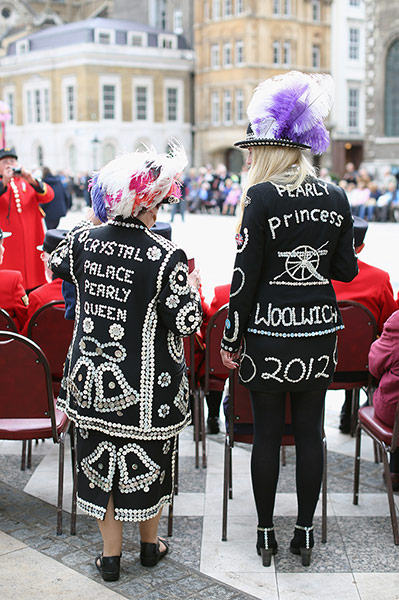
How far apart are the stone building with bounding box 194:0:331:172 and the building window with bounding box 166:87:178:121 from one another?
1.21 metres

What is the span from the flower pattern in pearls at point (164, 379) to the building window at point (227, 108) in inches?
1644

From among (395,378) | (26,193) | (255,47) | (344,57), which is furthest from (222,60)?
(395,378)

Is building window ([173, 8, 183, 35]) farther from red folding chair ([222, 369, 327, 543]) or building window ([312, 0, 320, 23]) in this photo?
red folding chair ([222, 369, 327, 543])

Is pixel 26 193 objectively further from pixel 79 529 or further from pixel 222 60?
pixel 222 60

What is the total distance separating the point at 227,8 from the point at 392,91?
13774mm

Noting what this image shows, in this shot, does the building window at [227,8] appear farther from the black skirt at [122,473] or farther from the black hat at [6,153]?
the black skirt at [122,473]

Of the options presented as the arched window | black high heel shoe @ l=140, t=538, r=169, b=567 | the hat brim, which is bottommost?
black high heel shoe @ l=140, t=538, r=169, b=567

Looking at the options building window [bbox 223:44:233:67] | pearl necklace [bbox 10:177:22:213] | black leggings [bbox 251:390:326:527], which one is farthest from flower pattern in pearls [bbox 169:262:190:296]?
building window [bbox 223:44:233:67]

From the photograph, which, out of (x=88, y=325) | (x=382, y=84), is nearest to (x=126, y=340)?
(x=88, y=325)

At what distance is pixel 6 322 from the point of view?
13.7ft

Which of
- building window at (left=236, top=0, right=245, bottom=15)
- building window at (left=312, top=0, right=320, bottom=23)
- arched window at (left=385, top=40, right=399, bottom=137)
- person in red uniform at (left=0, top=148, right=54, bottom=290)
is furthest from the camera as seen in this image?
building window at (left=312, top=0, right=320, bottom=23)

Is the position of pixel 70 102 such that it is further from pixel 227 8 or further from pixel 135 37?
pixel 227 8

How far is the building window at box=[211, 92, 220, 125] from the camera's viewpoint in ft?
145

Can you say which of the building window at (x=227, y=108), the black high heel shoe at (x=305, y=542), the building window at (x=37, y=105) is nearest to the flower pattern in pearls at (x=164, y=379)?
the black high heel shoe at (x=305, y=542)
